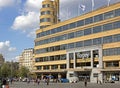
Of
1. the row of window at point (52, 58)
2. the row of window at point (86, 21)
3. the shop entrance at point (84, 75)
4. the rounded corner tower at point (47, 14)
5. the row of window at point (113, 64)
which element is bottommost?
the shop entrance at point (84, 75)

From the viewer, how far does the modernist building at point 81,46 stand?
91.2m

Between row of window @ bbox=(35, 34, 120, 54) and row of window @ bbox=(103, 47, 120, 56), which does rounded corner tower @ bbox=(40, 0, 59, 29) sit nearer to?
row of window @ bbox=(35, 34, 120, 54)

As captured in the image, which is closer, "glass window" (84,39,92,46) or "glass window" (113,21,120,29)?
"glass window" (113,21,120,29)

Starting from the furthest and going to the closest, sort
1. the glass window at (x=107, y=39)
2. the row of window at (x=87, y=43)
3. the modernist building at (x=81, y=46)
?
the glass window at (x=107, y=39) → the modernist building at (x=81, y=46) → the row of window at (x=87, y=43)

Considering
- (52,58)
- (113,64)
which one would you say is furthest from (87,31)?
(52,58)

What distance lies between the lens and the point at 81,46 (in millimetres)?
104562

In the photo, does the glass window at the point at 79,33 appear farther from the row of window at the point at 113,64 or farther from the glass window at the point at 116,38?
the row of window at the point at 113,64

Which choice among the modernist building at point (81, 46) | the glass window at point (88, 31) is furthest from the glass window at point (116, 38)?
the glass window at point (88, 31)

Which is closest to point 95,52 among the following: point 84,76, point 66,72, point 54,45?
point 84,76

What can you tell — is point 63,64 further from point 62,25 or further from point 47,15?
point 47,15

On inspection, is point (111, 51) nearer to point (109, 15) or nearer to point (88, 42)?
point (109, 15)

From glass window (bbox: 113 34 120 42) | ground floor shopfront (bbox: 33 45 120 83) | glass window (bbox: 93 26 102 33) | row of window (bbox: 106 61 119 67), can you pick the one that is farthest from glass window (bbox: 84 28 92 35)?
row of window (bbox: 106 61 119 67)

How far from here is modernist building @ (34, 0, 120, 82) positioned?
91.2 m

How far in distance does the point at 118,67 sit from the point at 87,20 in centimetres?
2252
